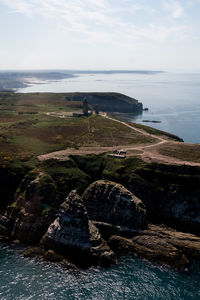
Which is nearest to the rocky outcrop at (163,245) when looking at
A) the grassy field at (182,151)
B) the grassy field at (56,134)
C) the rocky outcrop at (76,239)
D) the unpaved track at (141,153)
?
the rocky outcrop at (76,239)

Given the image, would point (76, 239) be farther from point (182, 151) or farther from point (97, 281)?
point (182, 151)

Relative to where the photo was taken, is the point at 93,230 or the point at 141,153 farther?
the point at 141,153

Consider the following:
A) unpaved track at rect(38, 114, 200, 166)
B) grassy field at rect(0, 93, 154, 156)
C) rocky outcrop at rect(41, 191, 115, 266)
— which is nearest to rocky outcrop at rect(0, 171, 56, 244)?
rocky outcrop at rect(41, 191, 115, 266)

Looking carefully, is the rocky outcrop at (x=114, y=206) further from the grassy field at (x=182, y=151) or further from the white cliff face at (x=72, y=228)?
the grassy field at (x=182, y=151)

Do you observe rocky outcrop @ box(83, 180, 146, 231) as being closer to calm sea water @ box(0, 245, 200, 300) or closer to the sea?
the sea

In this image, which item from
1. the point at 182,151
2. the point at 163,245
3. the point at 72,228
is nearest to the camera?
the point at 72,228

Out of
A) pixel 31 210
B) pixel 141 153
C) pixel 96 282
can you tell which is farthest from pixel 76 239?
pixel 141 153

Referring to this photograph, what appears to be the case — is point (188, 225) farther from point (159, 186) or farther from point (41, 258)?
point (41, 258)
